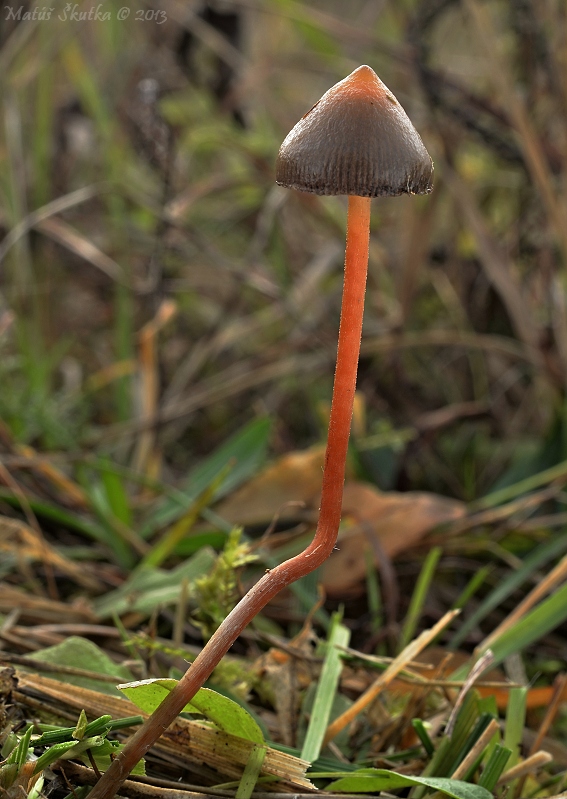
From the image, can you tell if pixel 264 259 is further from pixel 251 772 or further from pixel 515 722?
pixel 251 772

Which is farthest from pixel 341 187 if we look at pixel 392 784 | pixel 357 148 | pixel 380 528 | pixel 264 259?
pixel 264 259

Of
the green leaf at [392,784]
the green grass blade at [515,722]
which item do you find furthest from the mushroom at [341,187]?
the green grass blade at [515,722]

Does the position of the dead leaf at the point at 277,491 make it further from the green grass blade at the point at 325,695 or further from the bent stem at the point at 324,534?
the bent stem at the point at 324,534

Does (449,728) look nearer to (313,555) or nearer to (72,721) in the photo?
(313,555)

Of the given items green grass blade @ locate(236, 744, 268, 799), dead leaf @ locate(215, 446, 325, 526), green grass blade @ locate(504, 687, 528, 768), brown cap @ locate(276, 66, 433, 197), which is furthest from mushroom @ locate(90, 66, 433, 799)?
dead leaf @ locate(215, 446, 325, 526)

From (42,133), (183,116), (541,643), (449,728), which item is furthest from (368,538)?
(183,116)

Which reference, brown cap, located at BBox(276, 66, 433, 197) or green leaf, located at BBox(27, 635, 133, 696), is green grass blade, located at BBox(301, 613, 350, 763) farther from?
brown cap, located at BBox(276, 66, 433, 197)
